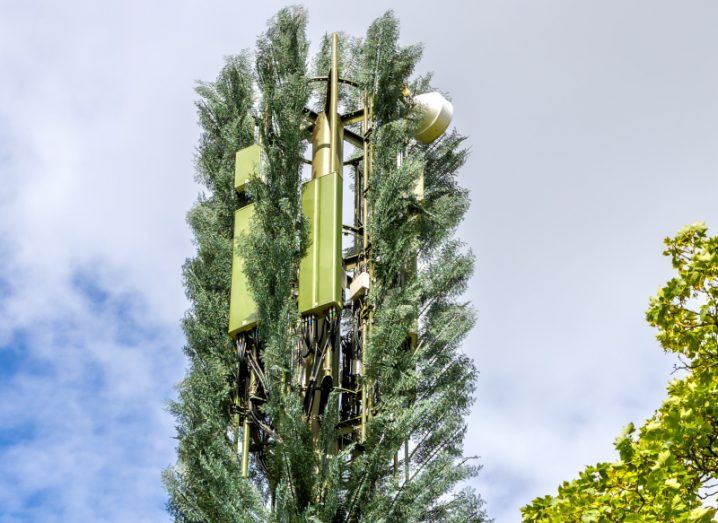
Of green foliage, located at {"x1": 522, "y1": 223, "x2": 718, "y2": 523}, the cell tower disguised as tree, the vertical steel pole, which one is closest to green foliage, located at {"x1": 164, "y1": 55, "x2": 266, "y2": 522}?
the cell tower disguised as tree

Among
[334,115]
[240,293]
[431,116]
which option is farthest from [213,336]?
[431,116]

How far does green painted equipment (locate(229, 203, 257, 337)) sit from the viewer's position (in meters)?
8.05

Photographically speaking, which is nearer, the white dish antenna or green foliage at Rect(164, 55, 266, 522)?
green foliage at Rect(164, 55, 266, 522)

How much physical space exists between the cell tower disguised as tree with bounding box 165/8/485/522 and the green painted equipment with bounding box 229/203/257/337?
2cm

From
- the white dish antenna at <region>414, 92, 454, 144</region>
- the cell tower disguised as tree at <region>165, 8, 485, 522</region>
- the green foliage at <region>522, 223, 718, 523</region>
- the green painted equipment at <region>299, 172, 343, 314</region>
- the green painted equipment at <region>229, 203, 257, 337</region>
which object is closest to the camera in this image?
the green foliage at <region>522, 223, 718, 523</region>

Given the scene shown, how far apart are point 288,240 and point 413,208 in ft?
4.18

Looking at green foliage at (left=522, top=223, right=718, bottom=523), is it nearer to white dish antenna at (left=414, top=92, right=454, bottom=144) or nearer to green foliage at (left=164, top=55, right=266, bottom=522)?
green foliage at (left=164, top=55, right=266, bottom=522)

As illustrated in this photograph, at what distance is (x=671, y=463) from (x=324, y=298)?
4.33m

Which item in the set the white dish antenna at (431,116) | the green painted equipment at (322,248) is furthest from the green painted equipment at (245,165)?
the white dish antenna at (431,116)

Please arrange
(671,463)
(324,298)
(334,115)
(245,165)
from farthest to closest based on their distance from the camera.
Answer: (334,115) → (245,165) → (324,298) → (671,463)

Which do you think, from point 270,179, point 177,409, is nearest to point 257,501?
point 177,409

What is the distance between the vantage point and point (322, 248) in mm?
8055

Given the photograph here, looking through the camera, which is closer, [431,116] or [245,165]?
[245,165]

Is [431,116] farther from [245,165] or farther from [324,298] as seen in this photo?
[324,298]
